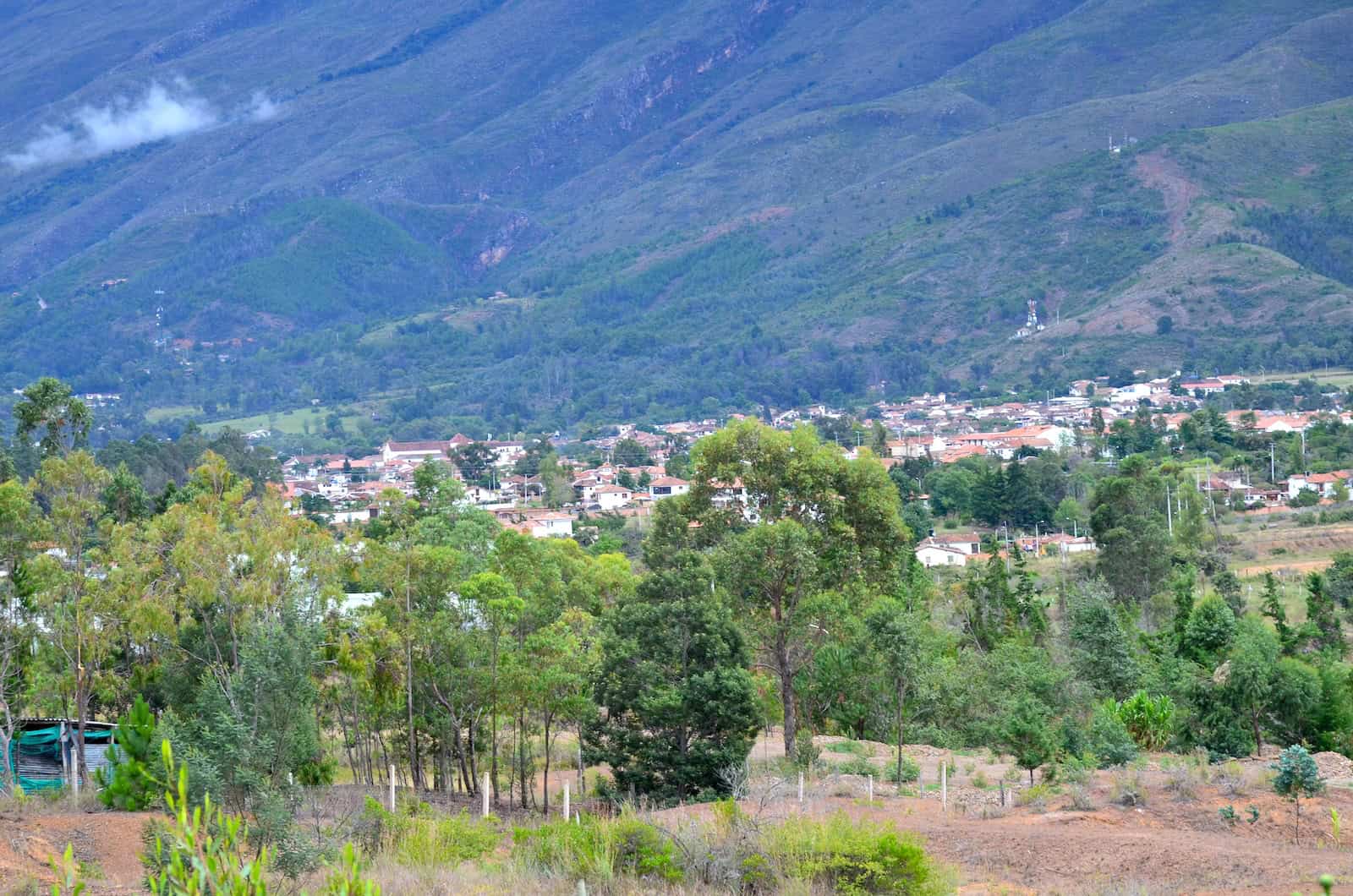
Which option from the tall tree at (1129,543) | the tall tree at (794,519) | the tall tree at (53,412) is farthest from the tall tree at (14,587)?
the tall tree at (1129,543)

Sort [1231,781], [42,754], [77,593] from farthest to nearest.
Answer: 1. [42,754]
2. [77,593]
3. [1231,781]

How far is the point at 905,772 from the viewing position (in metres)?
18.0

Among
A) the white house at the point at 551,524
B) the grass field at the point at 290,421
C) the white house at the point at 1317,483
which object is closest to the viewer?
the white house at the point at 551,524

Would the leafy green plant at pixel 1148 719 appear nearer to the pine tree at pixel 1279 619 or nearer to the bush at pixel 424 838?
the pine tree at pixel 1279 619

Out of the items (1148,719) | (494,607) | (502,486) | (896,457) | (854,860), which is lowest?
(1148,719)

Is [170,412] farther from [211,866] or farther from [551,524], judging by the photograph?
[211,866]

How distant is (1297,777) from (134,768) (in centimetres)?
1158

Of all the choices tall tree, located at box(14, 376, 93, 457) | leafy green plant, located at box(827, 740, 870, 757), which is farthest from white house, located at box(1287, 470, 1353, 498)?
tall tree, located at box(14, 376, 93, 457)

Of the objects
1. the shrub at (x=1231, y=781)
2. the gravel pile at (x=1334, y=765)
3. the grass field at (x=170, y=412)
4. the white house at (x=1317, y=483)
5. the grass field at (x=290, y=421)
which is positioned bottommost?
the gravel pile at (x=1334, y=765)

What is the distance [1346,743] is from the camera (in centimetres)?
1861

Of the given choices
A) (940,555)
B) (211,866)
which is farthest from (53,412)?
(940,555)

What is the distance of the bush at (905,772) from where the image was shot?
17784mm

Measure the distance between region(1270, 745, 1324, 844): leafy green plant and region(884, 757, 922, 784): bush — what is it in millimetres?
4679

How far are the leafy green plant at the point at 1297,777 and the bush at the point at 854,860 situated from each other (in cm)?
436
